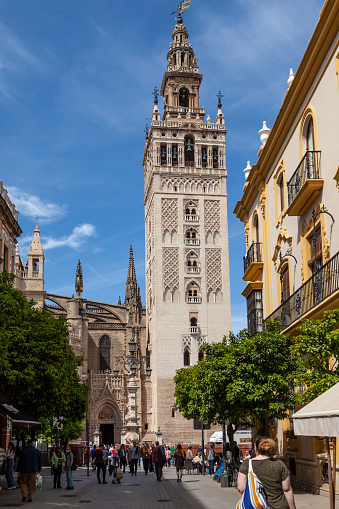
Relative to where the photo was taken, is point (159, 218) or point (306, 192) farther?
point (159, 218)

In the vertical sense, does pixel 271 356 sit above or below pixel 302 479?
above

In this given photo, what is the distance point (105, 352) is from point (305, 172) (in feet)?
159

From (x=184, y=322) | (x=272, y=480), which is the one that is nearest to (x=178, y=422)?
(x=184, y=322)

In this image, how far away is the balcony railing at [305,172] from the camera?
15375 millimetres

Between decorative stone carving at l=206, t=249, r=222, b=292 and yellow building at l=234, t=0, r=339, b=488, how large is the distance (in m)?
32.0

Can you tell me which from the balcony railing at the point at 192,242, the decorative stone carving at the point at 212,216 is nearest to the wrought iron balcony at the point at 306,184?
the balcony railing at the point at 192,242

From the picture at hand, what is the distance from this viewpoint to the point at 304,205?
644 inches

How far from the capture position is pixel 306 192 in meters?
15.4

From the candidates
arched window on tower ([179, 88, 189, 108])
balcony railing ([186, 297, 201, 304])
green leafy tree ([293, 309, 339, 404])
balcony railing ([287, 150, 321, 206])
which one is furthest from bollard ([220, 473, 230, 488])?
arched window on tower ([179, 88, 189, 108])

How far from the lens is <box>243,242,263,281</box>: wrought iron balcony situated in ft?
74.9

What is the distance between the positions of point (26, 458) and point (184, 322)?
3829 centimetres

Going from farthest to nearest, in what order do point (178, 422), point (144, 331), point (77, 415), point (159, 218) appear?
point (144, 331) → point (159, 218) → point (178, 422) → point (77, 415)

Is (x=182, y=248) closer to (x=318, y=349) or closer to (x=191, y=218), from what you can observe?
(x=191, y=218)

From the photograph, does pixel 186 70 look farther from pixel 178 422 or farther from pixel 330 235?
pixel 330 235
